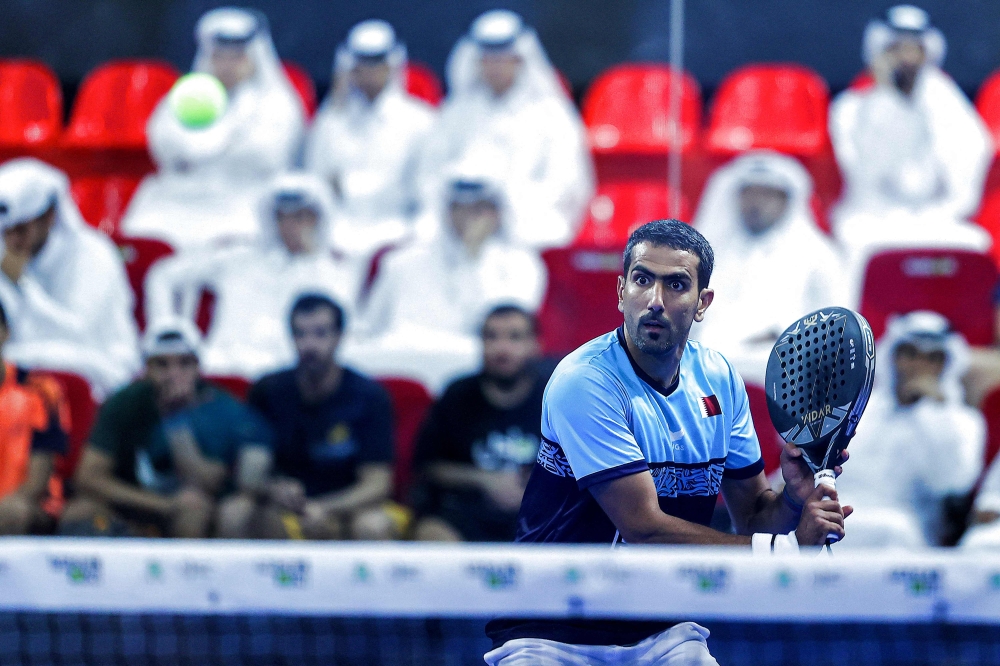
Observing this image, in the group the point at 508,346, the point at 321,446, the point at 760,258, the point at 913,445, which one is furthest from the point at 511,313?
the point at 913,445

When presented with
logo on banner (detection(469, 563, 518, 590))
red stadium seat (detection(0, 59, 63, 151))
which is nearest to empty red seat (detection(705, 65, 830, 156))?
red stadium seat (detection(0, 59, 63, 151))

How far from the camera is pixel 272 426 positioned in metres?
4.42

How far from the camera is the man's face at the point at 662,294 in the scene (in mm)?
1886

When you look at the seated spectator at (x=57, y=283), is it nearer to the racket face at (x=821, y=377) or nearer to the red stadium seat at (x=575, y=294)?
the red stadium seat at (x=575, y=294)

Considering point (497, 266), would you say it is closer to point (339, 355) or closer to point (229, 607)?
point (339, 355)

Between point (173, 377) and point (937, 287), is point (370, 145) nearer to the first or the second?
point (173, 377)

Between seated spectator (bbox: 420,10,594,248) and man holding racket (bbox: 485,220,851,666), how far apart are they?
3.67 meters

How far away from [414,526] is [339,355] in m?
0.87

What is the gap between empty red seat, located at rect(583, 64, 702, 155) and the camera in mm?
6332

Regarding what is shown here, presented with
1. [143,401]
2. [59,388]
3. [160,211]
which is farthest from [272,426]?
[160,211]

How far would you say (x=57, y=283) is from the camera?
5.23 m

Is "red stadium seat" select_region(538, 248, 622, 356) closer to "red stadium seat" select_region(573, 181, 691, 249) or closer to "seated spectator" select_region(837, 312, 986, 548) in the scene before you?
"red stadium seat" select_region(573, 181, 691, 249)

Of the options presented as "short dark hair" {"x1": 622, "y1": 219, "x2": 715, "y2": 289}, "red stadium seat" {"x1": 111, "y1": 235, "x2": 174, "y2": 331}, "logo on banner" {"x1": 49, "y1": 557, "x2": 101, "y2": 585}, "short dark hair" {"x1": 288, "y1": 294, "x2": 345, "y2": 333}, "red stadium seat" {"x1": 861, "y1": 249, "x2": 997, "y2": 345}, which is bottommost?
"logo on banner" {"x1": 49, "y1": 557, "x2": 101, "y2": 585}

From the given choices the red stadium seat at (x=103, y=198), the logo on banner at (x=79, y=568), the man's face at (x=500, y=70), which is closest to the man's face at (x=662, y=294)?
the logo on banner at (x=79, y=568)
